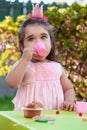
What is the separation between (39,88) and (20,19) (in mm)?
3878

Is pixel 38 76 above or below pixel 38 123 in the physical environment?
above

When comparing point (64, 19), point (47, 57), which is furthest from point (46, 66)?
point (64, 19)

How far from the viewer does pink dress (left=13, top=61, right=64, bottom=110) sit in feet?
9.50

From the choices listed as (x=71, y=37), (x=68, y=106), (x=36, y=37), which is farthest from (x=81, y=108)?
(x=71, y=37)

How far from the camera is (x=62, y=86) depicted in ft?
10.1

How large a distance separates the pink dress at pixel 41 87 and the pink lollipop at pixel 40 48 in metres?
0.15

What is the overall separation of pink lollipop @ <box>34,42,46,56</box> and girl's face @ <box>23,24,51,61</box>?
0.17ft

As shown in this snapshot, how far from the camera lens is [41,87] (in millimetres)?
2949

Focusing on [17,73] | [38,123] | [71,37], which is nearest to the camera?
[38,123]

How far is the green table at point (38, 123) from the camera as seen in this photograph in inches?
73.7

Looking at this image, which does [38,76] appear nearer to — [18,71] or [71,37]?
[18,71]

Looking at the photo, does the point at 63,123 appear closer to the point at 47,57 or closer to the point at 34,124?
the point at 34,124

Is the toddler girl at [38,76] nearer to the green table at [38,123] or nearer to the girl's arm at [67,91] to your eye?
the girl's arm at [67,91]

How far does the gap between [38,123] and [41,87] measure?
3.25ft
